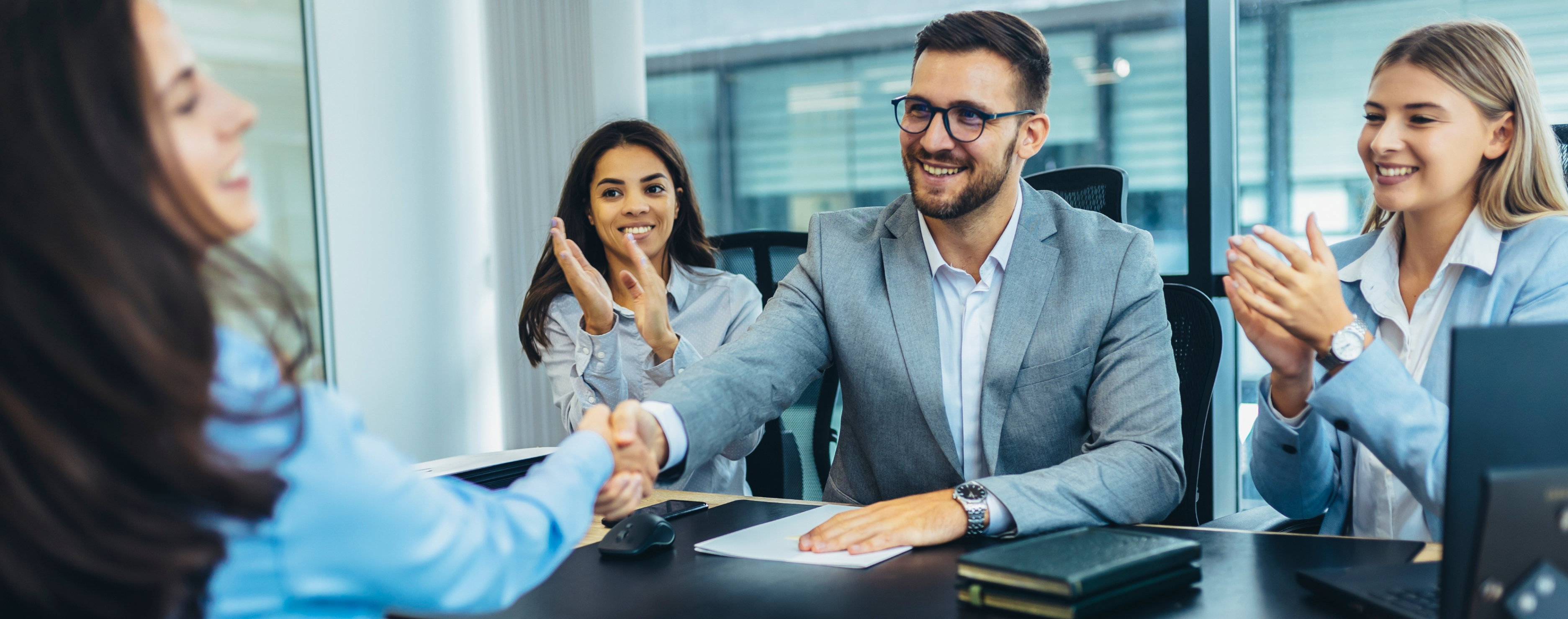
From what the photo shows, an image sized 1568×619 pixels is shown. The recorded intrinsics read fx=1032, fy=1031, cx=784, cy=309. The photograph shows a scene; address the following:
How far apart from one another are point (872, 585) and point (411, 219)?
3205mm

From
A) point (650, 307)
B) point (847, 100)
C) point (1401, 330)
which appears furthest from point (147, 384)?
point (847, 100)

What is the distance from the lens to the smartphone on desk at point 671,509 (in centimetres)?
155

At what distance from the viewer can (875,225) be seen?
197 cm

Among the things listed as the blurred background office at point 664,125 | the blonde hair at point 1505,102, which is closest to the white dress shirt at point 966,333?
the blonde hair at point 1505,102

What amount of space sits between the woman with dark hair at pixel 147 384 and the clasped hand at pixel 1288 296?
46.7 inches

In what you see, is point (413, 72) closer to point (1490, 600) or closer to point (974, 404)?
point (974, 404)

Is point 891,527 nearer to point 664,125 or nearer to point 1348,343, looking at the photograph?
point 1348,343

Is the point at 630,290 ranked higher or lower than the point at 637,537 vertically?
higher

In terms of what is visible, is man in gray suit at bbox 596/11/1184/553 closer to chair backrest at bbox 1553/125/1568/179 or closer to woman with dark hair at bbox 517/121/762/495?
woman with dark hair at bbox 517/121/762/495

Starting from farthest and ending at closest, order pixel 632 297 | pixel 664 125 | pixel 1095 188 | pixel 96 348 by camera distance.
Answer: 1. pixel 664 125
2. pixel 632 297
3. pixel 1095 188
4. pixel 96 348

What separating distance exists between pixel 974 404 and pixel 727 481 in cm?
70

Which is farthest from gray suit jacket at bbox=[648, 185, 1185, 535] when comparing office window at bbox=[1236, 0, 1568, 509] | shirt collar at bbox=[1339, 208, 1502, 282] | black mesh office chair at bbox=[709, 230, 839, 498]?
office window at bbox=[1236, 0, 1568, 509]

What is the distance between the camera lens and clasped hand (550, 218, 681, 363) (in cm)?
224

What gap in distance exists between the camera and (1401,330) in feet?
5.51
